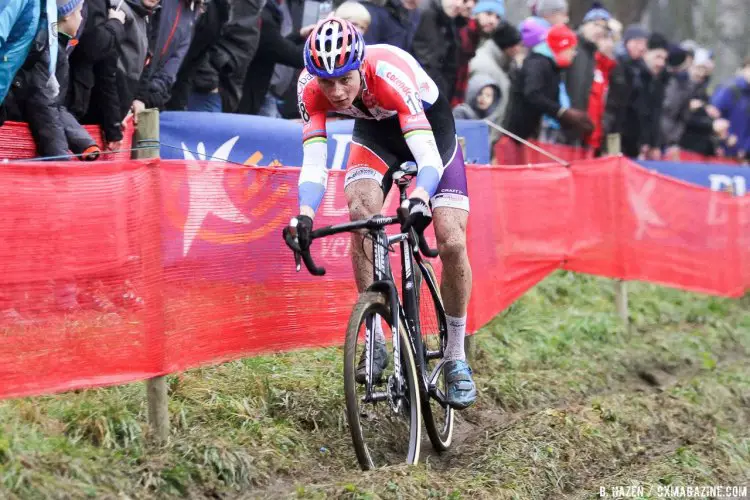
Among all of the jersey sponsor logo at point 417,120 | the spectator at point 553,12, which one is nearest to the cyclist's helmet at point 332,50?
the jersey sponsor logo at point 417,120

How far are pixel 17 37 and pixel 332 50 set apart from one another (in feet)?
5.92

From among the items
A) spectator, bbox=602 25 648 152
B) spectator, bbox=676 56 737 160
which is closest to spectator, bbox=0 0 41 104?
spectator, bbox=602 25 648 152

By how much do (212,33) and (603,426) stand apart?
13.9 ft

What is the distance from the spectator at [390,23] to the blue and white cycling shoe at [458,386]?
4487 millimetres

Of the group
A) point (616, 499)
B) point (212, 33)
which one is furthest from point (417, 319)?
point (212, 33)

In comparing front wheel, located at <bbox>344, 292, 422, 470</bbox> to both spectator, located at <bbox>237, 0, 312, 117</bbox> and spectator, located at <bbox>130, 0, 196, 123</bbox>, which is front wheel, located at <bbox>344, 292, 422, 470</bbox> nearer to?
spectator, located at <bbox>130, 0, 196, 123</bbox>

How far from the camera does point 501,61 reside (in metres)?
12.4

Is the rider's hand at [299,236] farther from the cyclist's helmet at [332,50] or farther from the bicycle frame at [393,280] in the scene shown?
the cyclist's helmet at [332,50]

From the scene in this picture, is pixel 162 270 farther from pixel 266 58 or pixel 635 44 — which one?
pixel 635 44

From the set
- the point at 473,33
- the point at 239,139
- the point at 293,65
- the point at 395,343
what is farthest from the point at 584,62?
the point at 395,343

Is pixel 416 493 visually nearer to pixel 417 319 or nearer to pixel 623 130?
pixel 417 319

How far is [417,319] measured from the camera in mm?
6160

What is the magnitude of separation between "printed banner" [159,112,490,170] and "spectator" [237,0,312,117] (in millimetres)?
915

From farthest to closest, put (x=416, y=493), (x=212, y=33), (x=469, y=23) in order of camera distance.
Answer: (x=469, y=23) → (x=212, y=33) → (x=416, y=493)
